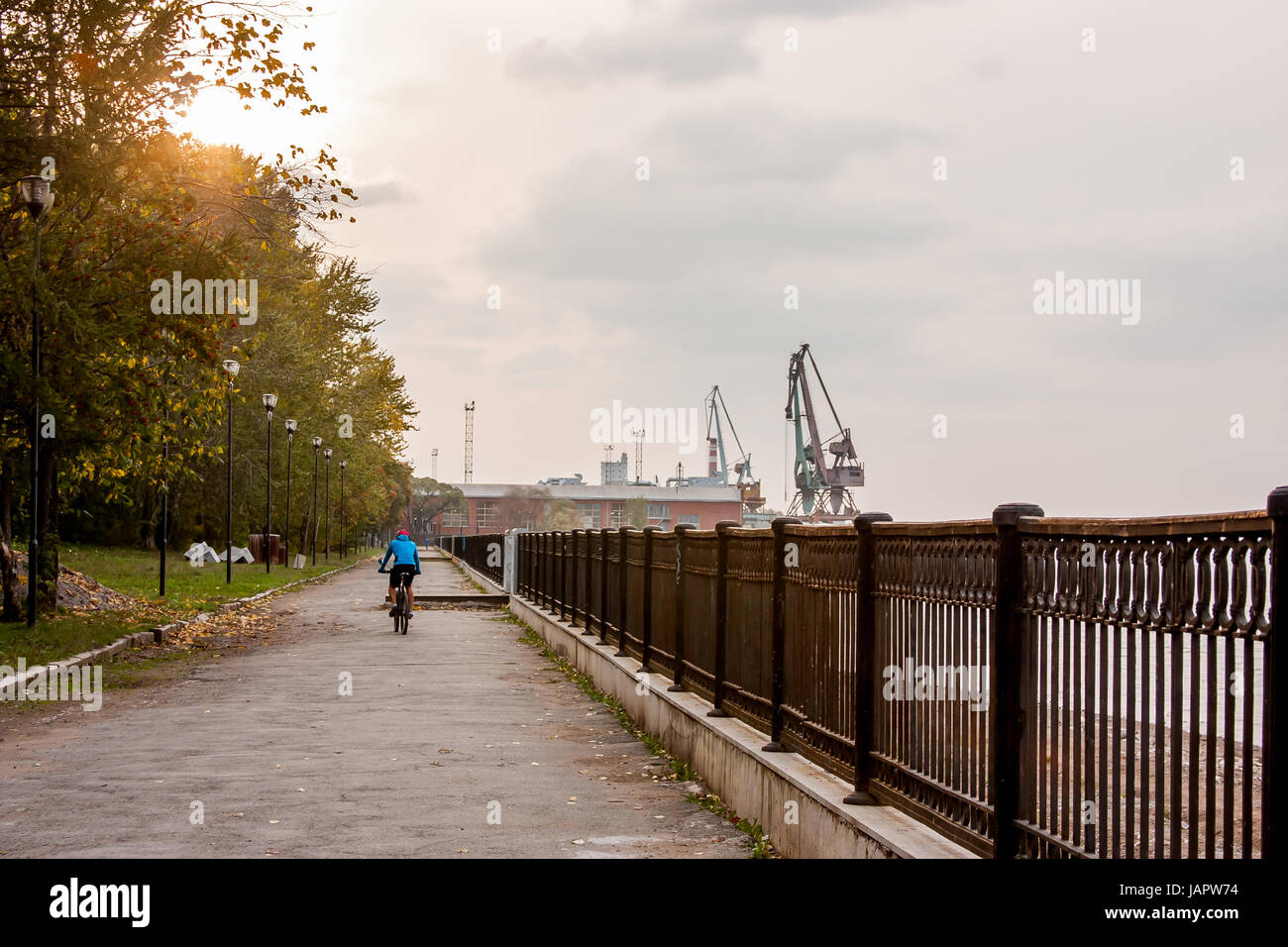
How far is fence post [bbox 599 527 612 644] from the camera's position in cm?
1595

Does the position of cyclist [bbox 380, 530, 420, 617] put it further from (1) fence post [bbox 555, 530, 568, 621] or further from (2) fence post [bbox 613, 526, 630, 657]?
(2) fence post [bbox 613, 526, 630, 657]

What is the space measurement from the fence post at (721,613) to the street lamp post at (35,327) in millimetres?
11122

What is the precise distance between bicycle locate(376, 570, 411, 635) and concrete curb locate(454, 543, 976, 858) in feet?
35.9

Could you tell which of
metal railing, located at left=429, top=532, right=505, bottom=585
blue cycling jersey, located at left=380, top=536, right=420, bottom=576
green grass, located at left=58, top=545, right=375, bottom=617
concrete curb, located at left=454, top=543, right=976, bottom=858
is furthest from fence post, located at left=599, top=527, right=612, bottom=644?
metal railing, located at left=429, top=532, right=505, bottom=585

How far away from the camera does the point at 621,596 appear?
14.5 meters

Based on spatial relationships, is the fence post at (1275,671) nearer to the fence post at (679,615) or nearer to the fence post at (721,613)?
the fence post at (721,613)

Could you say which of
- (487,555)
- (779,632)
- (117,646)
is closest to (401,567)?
(117,646)

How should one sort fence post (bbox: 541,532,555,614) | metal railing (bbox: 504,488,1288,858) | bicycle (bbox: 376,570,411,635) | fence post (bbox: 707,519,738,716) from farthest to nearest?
bicycle (bbox: 376,570,411,635), fence post (bbox: 541,532,555,614), fence post (bbox: 707,519,738,716), metal railing (bbox: 504,488,1288,858)

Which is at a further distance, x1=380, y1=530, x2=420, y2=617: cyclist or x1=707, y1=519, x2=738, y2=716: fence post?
x1=380, y1=530, x2=420, y2=617: cyclist

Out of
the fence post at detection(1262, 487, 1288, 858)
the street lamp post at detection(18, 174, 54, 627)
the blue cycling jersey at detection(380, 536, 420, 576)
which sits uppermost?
the street lamp post at detection(18, 174, 54, 627)

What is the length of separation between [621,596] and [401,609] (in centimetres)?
1004

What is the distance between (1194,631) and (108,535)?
65.3m

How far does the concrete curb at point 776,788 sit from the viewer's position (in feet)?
18.7

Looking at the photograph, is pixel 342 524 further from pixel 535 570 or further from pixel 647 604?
pixel 647 604
